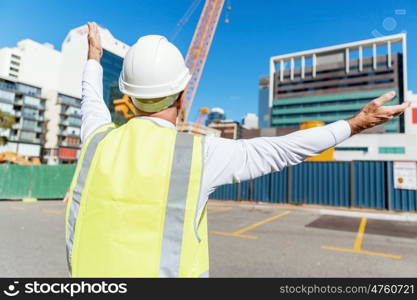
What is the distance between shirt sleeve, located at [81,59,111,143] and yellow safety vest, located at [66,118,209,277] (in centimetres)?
38

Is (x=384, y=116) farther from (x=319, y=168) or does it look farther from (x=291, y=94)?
(x=291, y=94)

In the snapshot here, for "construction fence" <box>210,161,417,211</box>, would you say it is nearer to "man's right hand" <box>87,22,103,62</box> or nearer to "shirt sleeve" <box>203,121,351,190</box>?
"shirt sleeve" <box>203,121,351,190</box>

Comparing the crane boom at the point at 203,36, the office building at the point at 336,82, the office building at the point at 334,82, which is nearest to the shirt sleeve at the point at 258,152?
the crane boom at the point at 203,36

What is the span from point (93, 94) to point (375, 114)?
4.76ft

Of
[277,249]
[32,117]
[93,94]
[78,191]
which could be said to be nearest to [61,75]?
[32,117]

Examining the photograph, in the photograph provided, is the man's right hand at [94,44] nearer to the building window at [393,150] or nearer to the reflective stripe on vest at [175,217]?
the reflective stripe on vest at [175,217]

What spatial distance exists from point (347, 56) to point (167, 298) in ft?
340

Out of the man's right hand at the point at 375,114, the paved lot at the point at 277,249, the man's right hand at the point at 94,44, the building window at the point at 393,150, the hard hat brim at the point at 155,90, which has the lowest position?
the paved lot at the point at 277,249

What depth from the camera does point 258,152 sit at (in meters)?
1.06

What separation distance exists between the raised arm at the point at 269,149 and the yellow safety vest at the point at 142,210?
0.22 feet

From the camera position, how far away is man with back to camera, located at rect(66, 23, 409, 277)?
0.97 meters

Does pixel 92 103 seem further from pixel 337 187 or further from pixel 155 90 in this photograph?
pixel 337 187

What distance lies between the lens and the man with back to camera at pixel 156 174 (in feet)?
3.20

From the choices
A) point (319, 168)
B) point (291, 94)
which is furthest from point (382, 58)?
point (319, 168)
